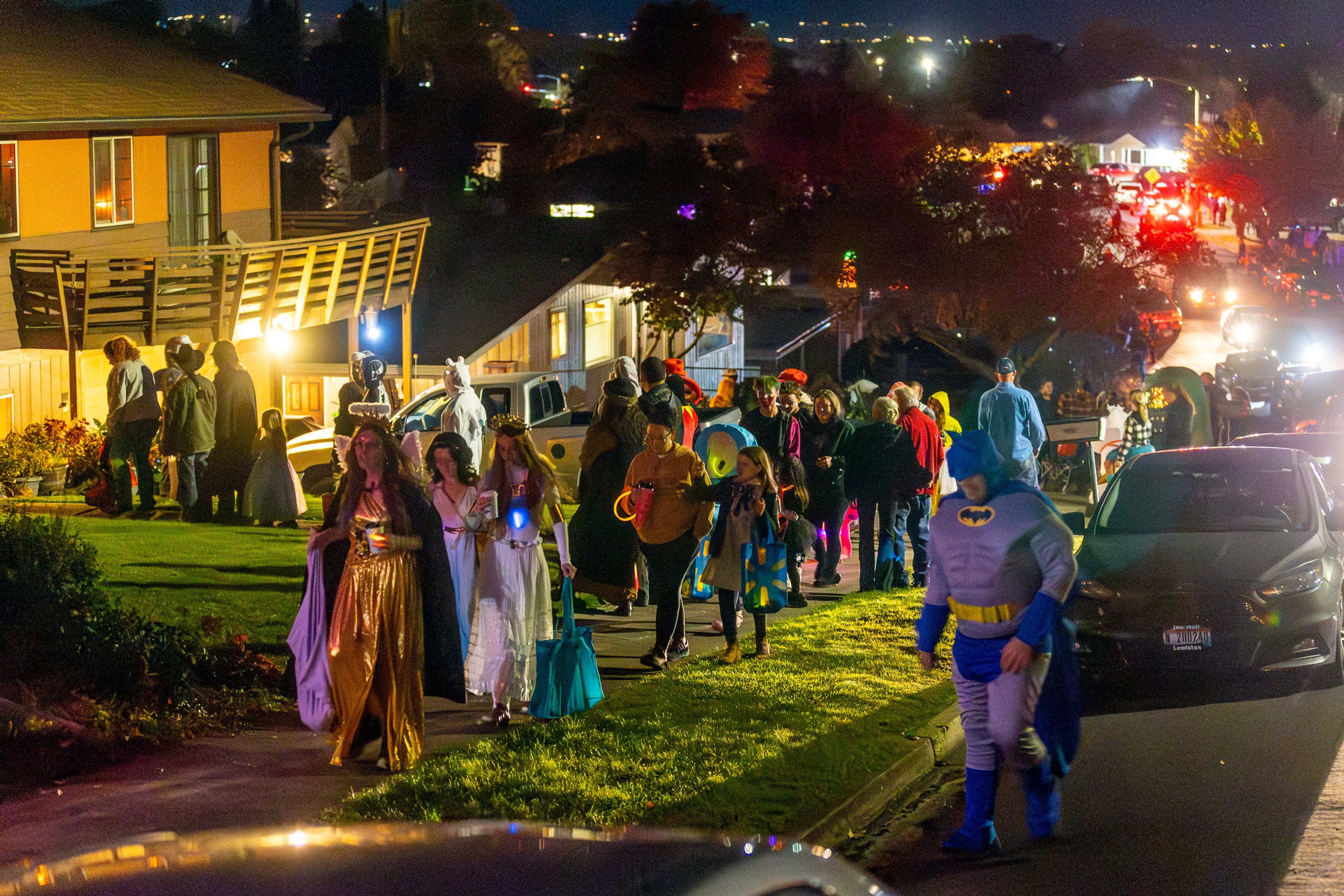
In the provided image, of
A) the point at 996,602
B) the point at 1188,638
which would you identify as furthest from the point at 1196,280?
the point at 996,602

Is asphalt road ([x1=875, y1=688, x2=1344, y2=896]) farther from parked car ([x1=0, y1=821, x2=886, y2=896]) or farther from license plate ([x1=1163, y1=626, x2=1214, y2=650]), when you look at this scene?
parked car ([x1=0, y1=821, x2=886, y2=896])

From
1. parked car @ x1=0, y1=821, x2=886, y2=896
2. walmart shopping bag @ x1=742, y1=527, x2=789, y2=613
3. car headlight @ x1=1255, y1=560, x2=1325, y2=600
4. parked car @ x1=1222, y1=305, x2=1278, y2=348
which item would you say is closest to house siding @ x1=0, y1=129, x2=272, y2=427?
walmart shopping bag @ x1=742, y1=527, x2=789, y2=613

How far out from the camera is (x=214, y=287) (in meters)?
21.6

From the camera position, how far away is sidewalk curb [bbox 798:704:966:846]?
7.12m

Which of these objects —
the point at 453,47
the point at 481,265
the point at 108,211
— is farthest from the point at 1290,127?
the point at 108,211

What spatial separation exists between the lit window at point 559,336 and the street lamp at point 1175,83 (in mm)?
77979

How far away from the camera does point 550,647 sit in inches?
348

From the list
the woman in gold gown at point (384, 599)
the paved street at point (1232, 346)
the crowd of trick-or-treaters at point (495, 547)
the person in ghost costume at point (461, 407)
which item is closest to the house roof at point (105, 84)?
the person in ghost costume at point (461, 407)

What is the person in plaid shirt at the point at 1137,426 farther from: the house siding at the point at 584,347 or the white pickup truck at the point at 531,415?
the house siding at the point at 584,347

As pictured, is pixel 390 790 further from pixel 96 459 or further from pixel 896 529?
pixel 96 459

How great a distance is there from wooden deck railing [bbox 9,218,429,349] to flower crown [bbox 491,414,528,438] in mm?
11662

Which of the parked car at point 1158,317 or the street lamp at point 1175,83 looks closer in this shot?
the parked car at point 1158,317

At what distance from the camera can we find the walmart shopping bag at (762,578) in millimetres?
10617

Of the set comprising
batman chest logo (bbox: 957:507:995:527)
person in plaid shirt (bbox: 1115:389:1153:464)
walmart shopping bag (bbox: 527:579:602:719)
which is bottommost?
walmart shopping bag (bbox: 527:579:602:719)
